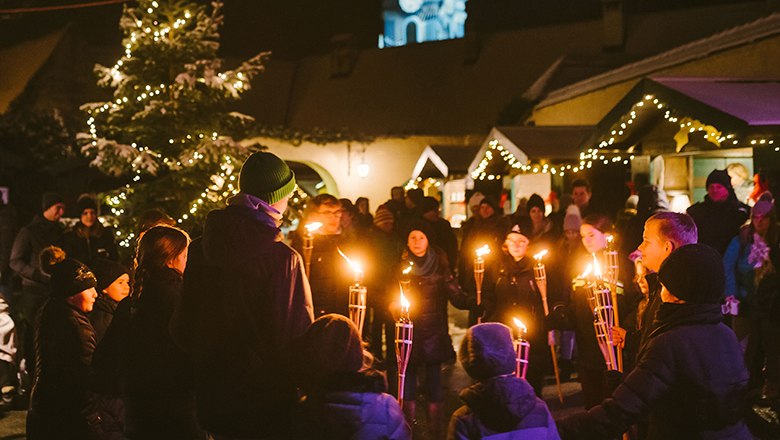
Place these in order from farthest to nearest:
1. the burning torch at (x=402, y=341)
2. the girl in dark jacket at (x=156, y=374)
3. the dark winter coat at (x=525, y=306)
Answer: the dark winter coat at (x=525, y=306) < the burning torch at (x=402, y=341) < the girl in dark jacket at (x=156, y=374)

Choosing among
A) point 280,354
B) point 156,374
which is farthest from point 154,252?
point 280,354

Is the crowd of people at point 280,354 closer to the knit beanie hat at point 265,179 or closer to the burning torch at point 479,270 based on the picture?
the knit beanie hat at point 265,179

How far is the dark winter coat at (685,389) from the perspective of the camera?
3.91 metres

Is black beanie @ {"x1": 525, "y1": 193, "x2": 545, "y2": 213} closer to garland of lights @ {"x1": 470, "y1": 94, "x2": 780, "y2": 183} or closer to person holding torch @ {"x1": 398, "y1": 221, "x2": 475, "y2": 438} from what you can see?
garland of lights @ {"x1": 470, "y1": 94, "x2": 780, "y2": 183}

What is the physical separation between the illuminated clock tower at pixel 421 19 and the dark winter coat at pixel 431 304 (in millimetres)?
66287

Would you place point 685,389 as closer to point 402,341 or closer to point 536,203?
point 402,341

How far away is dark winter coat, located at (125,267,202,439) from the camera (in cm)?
459

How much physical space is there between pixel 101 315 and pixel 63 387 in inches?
34.1

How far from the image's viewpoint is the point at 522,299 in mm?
8172

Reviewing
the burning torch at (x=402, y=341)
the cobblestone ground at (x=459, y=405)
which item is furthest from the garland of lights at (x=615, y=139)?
the burning torch at (x=402, y=341)

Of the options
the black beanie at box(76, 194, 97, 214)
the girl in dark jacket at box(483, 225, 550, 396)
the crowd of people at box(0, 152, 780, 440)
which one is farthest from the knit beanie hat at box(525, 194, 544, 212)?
the black beanie at box(76, 194, 97, 214)

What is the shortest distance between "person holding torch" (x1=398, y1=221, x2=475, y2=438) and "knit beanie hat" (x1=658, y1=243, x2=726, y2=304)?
405cm

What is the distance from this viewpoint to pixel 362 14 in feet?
167

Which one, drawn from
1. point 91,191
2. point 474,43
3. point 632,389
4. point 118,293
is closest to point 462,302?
point 118,293
